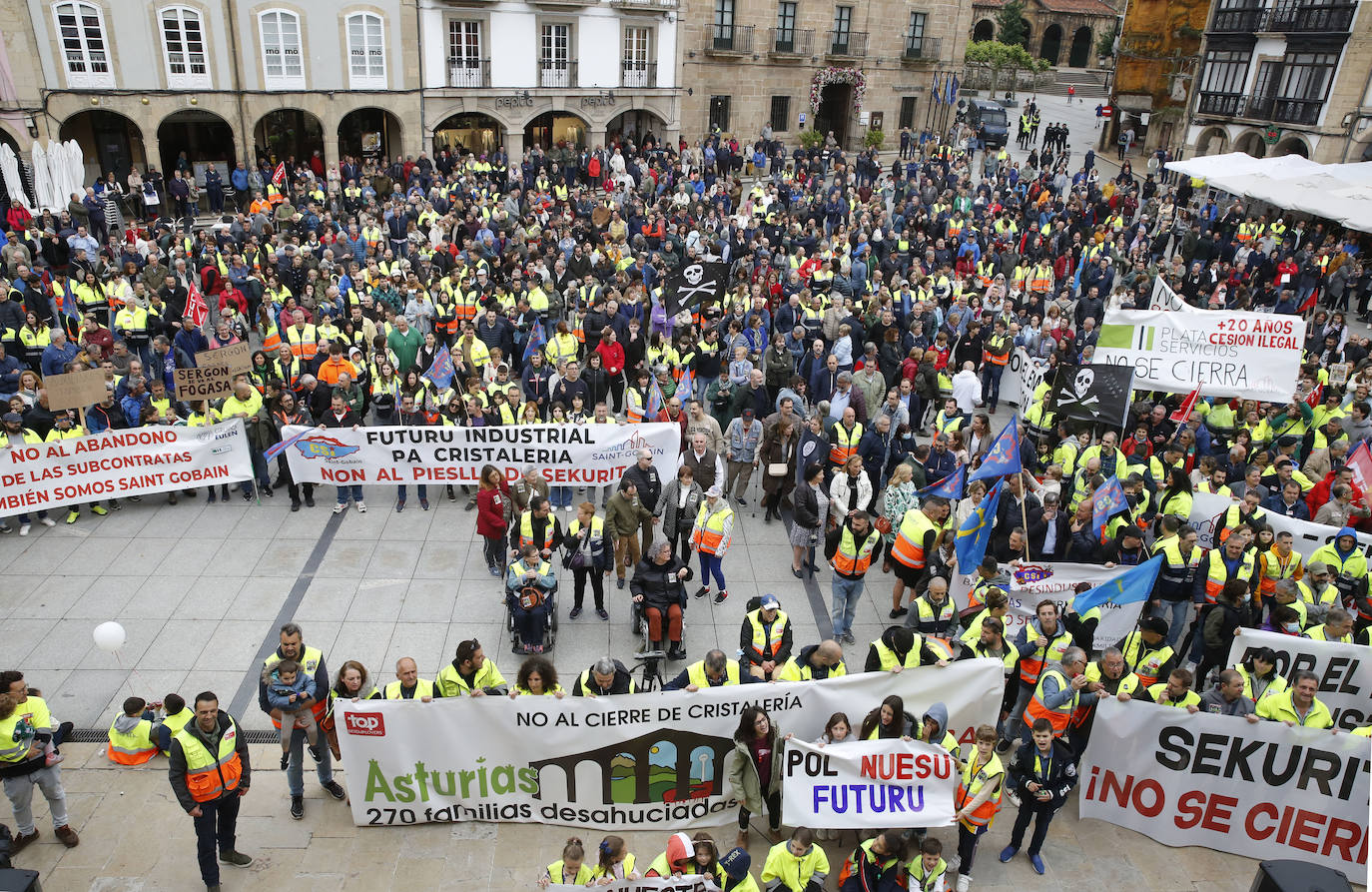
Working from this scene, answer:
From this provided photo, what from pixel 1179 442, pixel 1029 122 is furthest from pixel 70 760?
pixel 1029 122

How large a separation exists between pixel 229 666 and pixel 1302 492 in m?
11.5

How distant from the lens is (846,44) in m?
40.9

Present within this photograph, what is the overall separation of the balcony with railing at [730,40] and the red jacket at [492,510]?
103 feet

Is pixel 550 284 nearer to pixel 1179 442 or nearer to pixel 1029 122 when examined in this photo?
pixel 1179 442

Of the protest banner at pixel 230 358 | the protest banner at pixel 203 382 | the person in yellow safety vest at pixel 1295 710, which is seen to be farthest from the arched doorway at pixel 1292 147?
the protest banner at pixel 203 382

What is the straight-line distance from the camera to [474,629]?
9930mm

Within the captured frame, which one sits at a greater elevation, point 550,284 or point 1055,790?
point 550,284

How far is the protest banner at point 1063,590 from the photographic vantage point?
9117 millimetres

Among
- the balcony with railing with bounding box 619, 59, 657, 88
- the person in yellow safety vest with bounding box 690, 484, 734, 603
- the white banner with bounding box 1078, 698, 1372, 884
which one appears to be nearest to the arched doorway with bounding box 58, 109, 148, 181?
the balcony with railing with bounding box 619, 59, 657, 88

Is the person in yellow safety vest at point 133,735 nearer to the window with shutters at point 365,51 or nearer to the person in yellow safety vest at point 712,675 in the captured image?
the person in yellow safety vest at point 712,675

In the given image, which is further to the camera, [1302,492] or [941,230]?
[941,230]

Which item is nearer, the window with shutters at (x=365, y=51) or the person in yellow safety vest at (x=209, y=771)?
the person in yellow safety vest at (x=209, y=771)

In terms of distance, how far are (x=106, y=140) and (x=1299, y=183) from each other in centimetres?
3406

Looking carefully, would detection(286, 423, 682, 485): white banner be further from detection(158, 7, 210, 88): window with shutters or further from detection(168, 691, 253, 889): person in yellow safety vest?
detection(158, 7, 210, 88): window with shutters
